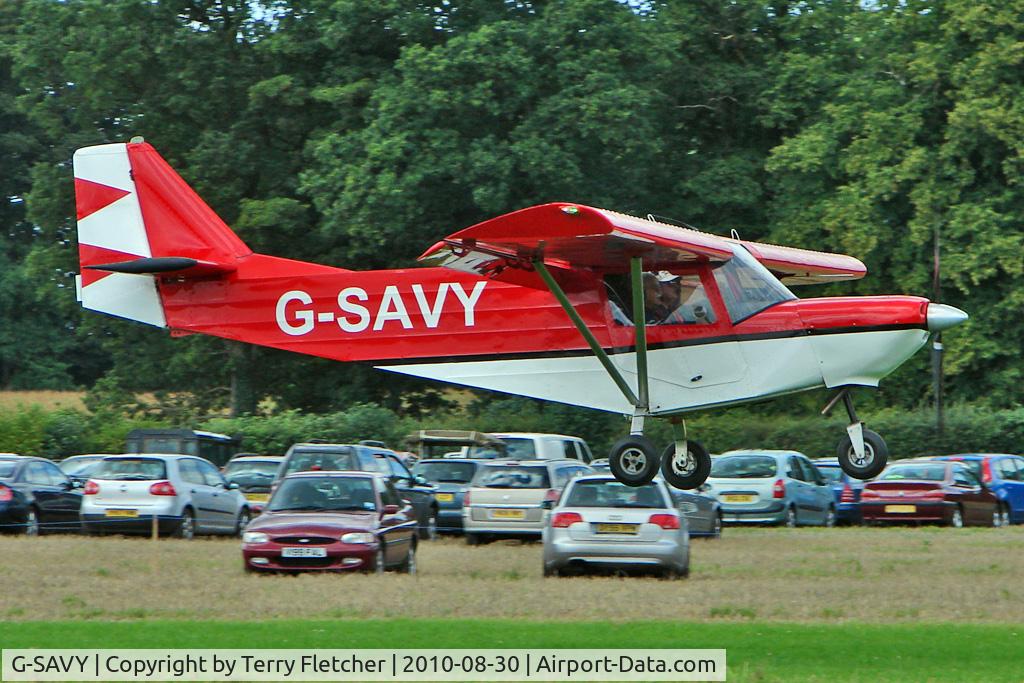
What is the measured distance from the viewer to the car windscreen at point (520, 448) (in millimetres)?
30375

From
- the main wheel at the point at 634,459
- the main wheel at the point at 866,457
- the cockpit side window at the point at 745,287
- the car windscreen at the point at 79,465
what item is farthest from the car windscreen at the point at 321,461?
the main wheel at the point at 866,457

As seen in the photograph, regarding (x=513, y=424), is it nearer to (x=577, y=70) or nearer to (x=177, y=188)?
(x=577, y=70)

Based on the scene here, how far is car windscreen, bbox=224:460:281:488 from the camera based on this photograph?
3094cm

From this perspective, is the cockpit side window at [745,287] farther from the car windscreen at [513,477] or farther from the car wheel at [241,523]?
the car wheel at [241,523]

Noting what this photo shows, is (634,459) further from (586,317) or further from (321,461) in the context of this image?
(321,461)

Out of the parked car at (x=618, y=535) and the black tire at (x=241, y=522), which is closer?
the parked car at (x=618, y=535)

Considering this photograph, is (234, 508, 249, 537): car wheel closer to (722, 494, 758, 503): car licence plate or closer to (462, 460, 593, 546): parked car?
(462, 460, 593, 546): parked car

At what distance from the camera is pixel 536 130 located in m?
37.4

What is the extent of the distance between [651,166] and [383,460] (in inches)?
664

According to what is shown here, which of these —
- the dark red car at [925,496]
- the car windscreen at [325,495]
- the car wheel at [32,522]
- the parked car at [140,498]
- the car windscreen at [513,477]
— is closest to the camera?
the car windscreen at [325,495]

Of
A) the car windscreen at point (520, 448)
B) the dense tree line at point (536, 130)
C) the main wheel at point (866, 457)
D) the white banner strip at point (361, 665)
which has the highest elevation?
the dense tree line at point (536, 130)

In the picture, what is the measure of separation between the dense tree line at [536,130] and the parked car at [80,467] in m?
7.51

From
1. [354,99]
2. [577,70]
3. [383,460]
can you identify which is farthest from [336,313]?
[354,99]

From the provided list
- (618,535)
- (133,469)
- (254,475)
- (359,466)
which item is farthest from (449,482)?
(618,535)
